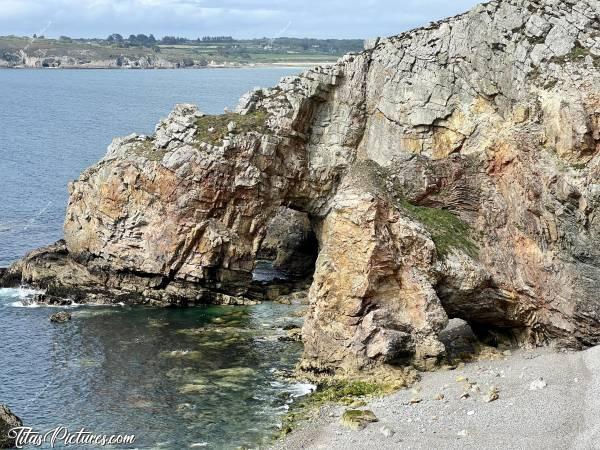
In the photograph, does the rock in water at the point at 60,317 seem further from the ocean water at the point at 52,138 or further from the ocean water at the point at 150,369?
the ocean water at the point at 52,138

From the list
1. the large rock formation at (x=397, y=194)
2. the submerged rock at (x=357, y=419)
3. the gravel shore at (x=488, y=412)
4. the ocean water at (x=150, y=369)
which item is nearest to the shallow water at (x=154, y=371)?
the ocean water at (x=150, y=369)

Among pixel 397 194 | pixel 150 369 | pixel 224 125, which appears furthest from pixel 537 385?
pixel 224 125

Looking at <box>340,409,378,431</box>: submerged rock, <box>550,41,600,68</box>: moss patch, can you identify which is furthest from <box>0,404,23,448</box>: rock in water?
<box>550,41,600,68</box>: moss patch

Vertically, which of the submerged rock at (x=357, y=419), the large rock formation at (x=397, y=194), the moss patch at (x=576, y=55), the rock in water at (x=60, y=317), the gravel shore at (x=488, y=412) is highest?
the moss patch at (x=576, y=55)

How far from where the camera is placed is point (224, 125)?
54375 mm

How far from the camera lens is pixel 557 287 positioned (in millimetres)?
38250

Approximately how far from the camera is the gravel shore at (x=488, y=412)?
29.8m

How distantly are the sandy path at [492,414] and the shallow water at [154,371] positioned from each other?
156 inches

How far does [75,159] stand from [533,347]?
255 ft

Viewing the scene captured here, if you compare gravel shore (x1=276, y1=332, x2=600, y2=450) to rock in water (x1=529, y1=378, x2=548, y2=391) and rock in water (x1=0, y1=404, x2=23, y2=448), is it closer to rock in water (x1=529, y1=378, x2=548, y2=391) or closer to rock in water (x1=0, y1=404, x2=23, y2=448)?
rock in water (x1=529, y1=378, x2=548, y2=391)

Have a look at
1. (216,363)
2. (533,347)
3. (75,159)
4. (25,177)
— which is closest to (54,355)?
(216,363)

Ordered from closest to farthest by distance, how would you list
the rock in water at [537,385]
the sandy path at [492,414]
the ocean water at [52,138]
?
the sandy path at [492,414] < the rock in water at [537,385] < the ocean water at [52,138]

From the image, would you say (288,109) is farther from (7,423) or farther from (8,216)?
(8,216)

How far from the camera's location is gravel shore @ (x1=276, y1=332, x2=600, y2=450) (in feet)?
97.6
